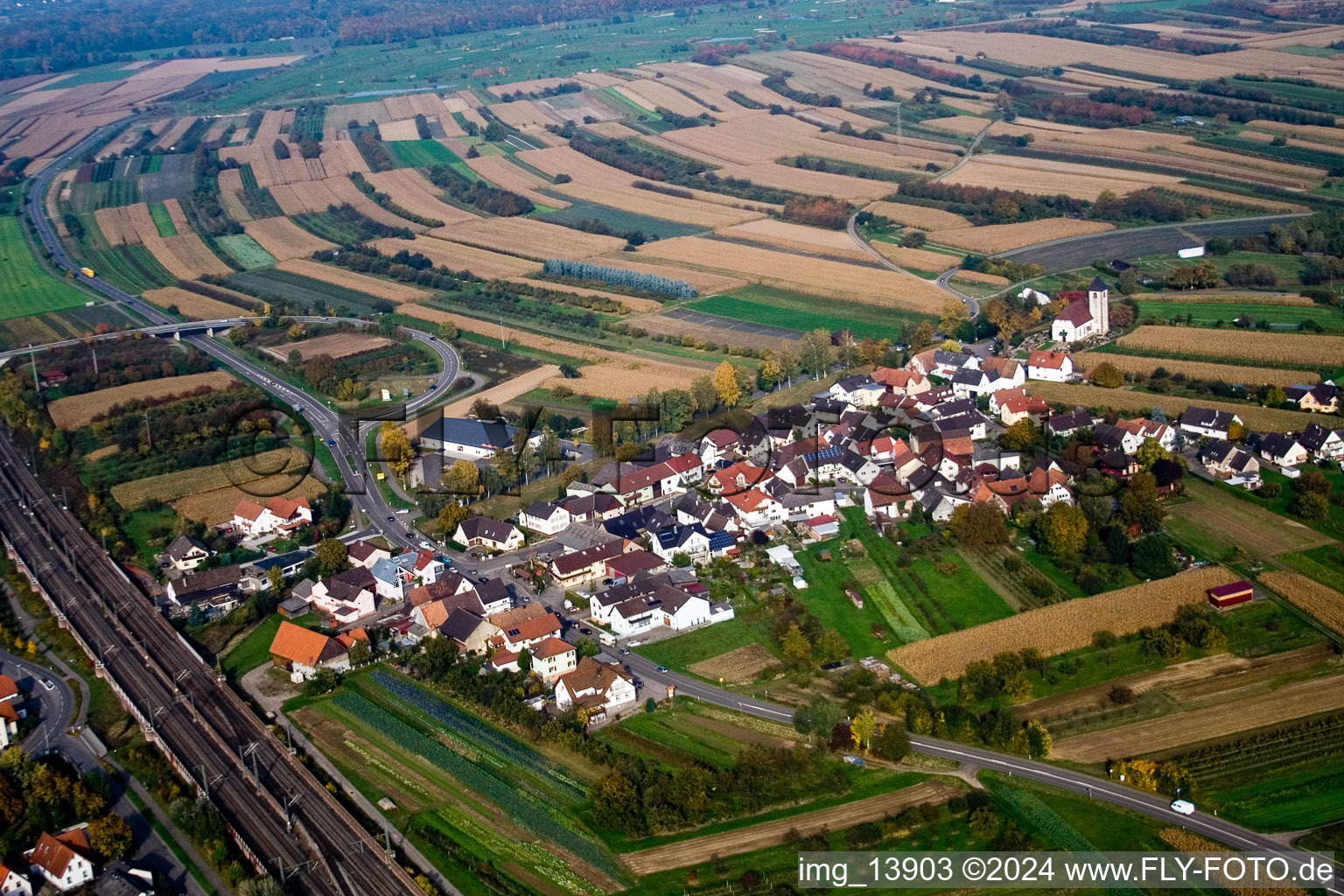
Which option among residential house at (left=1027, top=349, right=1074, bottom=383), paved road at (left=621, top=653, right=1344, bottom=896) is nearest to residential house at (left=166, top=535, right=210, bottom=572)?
paved road at (left=621, top=653, right=1344, bottom=896)

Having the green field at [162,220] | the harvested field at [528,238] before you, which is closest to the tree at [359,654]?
the harvested field at [528,238]

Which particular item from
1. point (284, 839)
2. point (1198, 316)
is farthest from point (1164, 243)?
point (284, 839)

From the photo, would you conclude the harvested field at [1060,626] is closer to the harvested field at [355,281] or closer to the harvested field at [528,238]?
the harvested field at [355,281]

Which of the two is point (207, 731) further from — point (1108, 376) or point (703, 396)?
point (1108, 376)

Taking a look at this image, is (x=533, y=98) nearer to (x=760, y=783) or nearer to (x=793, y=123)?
(x=793, y=123)

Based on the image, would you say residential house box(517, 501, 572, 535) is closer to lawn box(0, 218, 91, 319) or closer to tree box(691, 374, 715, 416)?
tree box(691, 374, 715, 416)

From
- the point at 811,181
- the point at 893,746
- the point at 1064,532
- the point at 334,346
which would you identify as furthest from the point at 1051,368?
the point at 811,181
